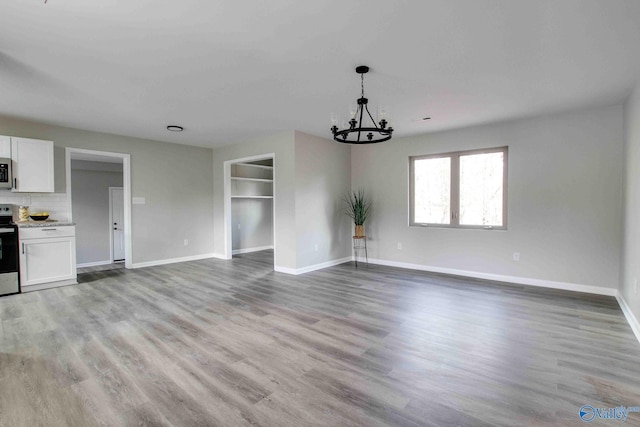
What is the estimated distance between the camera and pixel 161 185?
21.1ft

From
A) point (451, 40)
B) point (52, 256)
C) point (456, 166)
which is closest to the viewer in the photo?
point (451, 40)

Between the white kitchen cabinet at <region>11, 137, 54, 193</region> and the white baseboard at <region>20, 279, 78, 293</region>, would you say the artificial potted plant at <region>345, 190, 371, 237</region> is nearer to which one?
the white baseboard at <region>20, 279, 78, 293</region>

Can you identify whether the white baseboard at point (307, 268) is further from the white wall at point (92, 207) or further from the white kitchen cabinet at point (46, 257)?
the white wall at point (92, 207)

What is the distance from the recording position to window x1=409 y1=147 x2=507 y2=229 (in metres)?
5.11

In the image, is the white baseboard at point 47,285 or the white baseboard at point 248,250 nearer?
the white baseboard at point 47,285

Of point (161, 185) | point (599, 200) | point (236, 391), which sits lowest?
point (236, 391)

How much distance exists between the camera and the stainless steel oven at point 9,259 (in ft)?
13.8

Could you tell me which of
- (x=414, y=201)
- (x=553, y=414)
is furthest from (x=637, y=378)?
(x=414, y=201)

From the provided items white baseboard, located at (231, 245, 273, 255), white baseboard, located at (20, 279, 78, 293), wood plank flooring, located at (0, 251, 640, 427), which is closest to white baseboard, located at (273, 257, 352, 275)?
wood plank flooring, located at (0, 251, 640, 427)

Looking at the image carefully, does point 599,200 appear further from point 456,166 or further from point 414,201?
point 414,201

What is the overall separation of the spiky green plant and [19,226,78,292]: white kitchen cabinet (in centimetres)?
485

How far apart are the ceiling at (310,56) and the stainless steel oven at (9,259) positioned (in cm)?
167

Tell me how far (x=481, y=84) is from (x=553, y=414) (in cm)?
305
